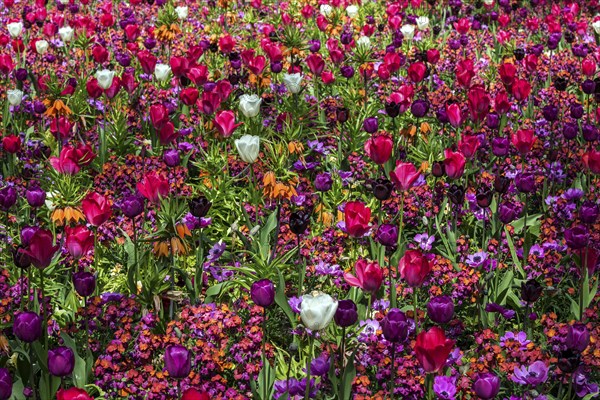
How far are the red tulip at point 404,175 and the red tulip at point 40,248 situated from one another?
1478 mm

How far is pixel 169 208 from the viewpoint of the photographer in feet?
11.6

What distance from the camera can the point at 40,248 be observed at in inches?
109

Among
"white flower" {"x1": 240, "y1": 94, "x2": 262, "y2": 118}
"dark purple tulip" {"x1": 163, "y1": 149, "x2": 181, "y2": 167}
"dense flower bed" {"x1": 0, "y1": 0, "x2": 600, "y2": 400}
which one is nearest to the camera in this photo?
"dense flower bed" {"x1": 0, "y1": 0, "x2": 600, "y2": 400}

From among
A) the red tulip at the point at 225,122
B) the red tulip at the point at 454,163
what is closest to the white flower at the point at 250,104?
the red tulip at the point at 225,122

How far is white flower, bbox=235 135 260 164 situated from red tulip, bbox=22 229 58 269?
1.26 m

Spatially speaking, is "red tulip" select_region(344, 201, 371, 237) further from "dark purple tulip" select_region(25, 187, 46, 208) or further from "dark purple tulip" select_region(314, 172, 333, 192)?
"dark purple tulip" select_region(25, 187, 46, 208)

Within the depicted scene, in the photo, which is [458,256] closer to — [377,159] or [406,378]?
[377,159]

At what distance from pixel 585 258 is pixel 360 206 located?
3.07ft

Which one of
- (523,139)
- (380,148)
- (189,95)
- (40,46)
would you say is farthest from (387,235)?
(40,46)

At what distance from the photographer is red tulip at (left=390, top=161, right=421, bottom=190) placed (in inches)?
138

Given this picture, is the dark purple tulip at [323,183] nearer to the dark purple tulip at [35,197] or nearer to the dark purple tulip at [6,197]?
the dark purple tulip at [35,197]

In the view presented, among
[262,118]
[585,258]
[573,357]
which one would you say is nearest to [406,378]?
[573,357]

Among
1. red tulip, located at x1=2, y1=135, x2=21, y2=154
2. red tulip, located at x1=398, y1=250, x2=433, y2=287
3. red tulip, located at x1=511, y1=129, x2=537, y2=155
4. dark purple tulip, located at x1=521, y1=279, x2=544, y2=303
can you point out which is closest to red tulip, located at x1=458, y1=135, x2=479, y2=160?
red tulip, located at x1=511, y1=129, x2=537, y2=155

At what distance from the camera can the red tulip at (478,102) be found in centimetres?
448
